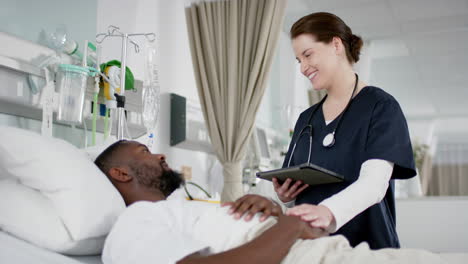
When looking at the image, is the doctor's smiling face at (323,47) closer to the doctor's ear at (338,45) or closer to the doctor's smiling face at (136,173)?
the doctor's ear at (338,45)

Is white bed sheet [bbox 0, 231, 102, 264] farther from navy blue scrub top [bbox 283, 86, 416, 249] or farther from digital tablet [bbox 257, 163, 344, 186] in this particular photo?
navy blue scrub top [bbox 283, 86, 416, 249]

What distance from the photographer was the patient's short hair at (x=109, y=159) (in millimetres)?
1590

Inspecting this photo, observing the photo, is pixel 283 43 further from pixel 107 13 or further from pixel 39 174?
pixel 39 174

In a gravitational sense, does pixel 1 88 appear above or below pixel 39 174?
above

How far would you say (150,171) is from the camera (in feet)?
5.15

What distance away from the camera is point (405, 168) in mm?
1569

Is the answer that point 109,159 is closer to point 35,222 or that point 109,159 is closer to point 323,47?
point 35,222

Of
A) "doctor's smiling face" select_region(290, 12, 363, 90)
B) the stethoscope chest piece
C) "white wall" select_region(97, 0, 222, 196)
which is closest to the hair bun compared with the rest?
"doctor's smiling face" select_region(290, 12, 363, 90)

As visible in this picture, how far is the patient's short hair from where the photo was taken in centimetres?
159

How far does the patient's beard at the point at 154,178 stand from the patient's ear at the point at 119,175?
26 millimetres

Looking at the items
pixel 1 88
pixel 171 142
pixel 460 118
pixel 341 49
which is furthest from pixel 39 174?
pixel 460 118

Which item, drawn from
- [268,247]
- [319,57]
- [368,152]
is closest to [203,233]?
[268,247]

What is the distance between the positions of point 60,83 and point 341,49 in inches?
44.9

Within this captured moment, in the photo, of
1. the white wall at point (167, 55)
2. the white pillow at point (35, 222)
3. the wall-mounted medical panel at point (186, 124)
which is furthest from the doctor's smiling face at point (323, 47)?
the wall-mounted medical panel at point (186, 124)
